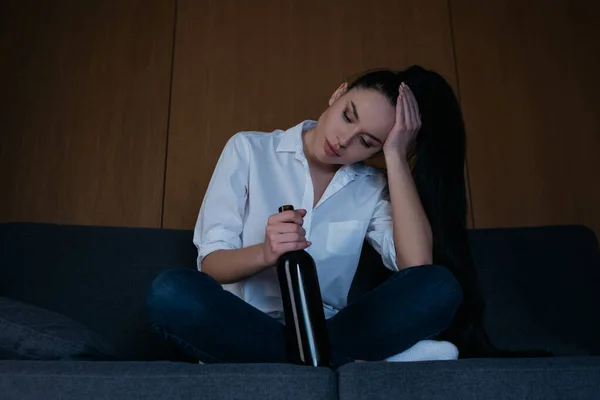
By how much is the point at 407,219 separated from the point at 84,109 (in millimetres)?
1291

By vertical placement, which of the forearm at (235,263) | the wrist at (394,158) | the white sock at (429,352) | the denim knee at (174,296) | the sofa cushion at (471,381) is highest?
the wrist at (394,158)

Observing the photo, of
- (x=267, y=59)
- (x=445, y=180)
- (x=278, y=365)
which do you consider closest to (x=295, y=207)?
(x=445, y=180)

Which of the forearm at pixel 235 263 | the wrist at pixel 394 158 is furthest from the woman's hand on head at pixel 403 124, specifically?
the forearm at pixel 235 263

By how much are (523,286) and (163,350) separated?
39.3 inches

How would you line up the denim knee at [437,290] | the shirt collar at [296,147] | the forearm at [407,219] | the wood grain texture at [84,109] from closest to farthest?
the denim knee at [437,290] → the forearm at [407,219] → the shirt collar at [296,147] → the wood grain texture at [84,109]

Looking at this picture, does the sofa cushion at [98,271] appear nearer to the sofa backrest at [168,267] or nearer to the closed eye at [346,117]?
the sofa backrest at [168,267]

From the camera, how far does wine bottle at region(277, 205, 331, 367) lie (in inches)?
38.3

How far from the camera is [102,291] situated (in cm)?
151

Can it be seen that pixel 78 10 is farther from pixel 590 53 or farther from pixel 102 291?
pixel 590 53

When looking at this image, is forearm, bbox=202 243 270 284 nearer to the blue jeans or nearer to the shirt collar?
the blue jeans

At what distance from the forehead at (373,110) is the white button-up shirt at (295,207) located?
17cm

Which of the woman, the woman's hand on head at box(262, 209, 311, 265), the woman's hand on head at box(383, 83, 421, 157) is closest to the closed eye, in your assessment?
the woman

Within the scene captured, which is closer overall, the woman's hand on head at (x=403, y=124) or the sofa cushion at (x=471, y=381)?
the sofa cushion at (x=471, y=381)

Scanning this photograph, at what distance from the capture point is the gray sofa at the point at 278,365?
0.79 meters
